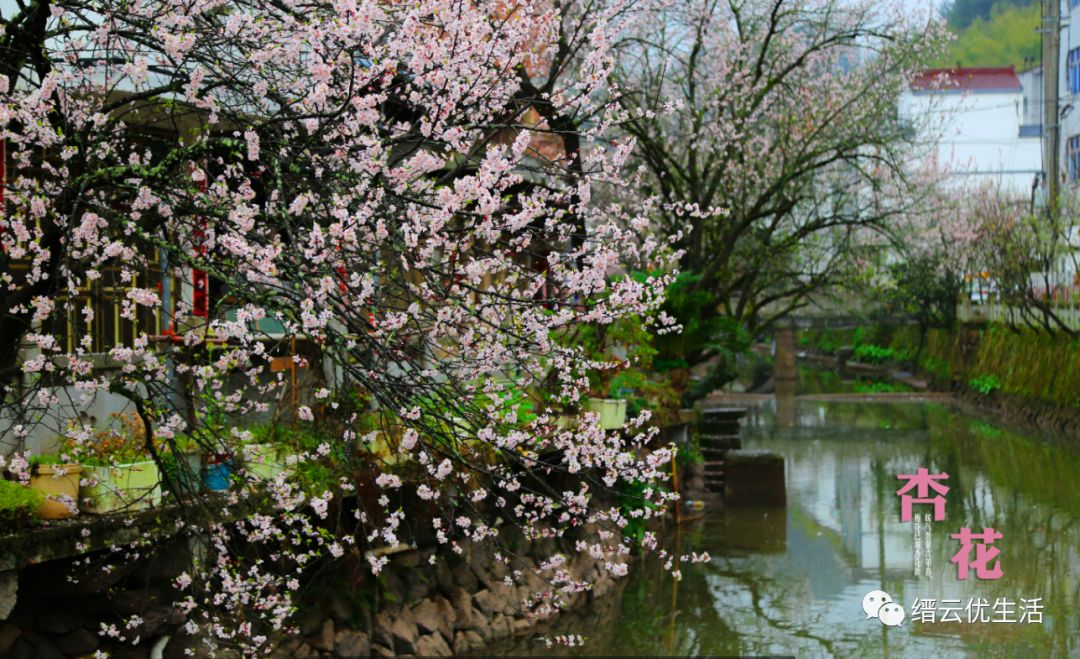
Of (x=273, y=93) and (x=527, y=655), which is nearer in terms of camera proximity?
(x=273, y=93)

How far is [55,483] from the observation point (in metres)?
7.92

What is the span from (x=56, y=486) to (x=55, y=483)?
0.02 metres

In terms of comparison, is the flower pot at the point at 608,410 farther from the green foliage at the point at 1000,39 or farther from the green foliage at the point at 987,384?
the green foliage at the point at 1000,39

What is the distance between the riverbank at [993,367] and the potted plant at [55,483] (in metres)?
22.9

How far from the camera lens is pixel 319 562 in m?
9.96

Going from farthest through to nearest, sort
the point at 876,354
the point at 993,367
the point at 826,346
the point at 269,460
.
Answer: the point at 826,346
the point at 876,354
the point at 993,367
the point at 269,460

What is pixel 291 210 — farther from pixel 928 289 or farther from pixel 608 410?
pixel 928 289

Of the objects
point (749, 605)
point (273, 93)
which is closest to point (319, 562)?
point (273, 93)

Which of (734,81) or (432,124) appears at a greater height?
(734,81)

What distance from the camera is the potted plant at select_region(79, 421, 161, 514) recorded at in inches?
316

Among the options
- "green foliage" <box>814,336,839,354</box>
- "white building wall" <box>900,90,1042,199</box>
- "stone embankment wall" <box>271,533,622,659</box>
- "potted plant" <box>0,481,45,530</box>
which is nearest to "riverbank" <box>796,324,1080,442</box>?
"green foliage" <box>814,336,839,354</box>

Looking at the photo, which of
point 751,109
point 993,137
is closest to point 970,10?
point 993,137

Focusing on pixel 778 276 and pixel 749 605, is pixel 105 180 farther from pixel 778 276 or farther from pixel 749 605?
pixel 778 276

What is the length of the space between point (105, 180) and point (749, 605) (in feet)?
33.1
